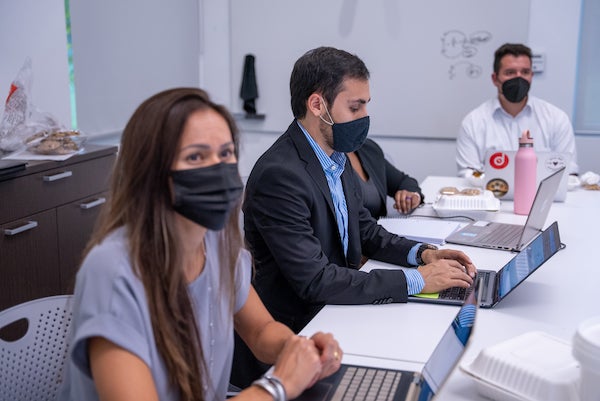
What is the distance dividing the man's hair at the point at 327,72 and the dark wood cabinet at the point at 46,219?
48.2 inches

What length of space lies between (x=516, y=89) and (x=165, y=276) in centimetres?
288

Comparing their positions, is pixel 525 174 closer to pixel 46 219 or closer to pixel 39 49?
pixel 46 219

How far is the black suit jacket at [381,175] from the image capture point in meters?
2.85

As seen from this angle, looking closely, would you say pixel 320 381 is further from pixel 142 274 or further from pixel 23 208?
pixel 23 208

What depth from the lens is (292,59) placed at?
15.3 ft

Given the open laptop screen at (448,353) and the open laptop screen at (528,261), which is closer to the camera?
the open laptop screen at (448,353)

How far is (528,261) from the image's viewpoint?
5.54ft

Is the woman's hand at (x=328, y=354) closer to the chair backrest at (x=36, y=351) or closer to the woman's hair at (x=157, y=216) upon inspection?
the woman's hair at (x=157, y=216)

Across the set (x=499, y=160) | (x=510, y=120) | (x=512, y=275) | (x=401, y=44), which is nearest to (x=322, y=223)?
(x=512, y=275)

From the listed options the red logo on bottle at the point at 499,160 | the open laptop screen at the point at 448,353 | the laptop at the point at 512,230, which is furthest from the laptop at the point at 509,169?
the open laptop screen at the point at 448,353

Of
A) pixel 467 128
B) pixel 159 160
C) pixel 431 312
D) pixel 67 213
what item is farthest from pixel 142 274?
pixel 467 128

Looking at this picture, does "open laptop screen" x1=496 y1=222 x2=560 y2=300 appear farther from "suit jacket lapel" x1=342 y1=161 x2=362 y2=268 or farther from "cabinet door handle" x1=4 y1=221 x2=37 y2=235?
"cabinet door handle" x1=4 y1=221 x2=37 y2=235

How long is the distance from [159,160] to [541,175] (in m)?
2.01

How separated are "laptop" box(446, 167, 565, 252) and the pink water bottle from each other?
224 mm
